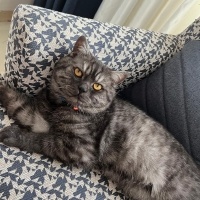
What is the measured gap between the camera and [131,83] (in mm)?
1250

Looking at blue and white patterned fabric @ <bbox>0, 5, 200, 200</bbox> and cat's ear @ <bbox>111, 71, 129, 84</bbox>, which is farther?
cat's ear @ <bbox>111, 71, 129, 84</bbox>

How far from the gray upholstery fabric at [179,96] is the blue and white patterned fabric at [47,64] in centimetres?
12

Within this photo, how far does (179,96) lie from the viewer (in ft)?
3.54

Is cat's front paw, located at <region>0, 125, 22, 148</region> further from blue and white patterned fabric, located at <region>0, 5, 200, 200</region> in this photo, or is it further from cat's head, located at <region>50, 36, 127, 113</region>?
cat's head, located at <region>50, 36, 127, 113</region>

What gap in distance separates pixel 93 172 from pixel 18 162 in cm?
26

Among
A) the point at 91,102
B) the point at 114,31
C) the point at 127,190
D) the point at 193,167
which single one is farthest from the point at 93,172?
the point at 114,31

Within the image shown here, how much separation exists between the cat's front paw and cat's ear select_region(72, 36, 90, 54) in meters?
0.34

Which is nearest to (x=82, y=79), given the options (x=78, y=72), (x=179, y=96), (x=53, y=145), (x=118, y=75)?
(x=78, y=72)

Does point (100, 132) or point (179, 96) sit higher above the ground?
point (179, 96)

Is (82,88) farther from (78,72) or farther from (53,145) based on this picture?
(53,145)

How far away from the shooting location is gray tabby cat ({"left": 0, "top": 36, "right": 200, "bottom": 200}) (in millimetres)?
1022

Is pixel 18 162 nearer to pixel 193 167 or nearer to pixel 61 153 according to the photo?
pixel 61 153

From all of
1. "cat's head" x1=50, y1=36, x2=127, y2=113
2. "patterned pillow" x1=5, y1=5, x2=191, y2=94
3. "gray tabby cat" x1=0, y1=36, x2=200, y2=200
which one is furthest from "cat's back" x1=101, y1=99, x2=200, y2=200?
"patterned pillow" x1=5, y1=5, x2=191, y2=94

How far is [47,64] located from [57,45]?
0.24 feet
